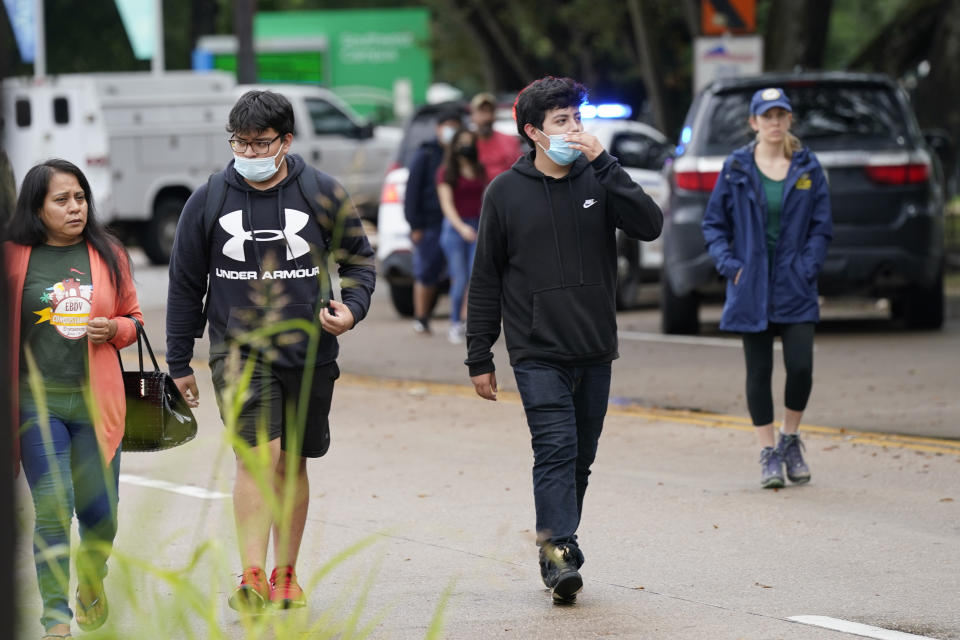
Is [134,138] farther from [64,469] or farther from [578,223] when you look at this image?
[64,469]

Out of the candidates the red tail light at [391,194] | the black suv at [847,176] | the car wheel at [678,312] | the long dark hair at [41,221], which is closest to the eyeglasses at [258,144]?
the long dark hair at [41,221]

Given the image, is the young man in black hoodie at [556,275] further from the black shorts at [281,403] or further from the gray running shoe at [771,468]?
the gray running shoe at [771,468]

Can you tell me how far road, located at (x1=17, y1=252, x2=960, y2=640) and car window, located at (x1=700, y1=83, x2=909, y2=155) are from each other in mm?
2239

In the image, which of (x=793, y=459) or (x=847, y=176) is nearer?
(x=793, y=459)

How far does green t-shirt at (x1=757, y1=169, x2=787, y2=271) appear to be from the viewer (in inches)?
298

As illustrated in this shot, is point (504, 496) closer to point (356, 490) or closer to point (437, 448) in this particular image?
point (356, 490)

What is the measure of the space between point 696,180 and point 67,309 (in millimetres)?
7618

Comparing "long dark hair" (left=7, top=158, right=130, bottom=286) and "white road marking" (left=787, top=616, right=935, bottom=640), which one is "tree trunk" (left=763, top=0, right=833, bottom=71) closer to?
"white road marking" (left=787, top=616, right=935, bottom=640)

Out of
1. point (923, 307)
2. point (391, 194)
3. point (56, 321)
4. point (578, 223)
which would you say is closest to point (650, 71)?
point (391, 194)

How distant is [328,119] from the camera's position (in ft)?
83.7

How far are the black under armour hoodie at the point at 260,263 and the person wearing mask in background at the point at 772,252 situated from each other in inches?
101

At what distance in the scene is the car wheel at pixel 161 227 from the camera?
23297 mm

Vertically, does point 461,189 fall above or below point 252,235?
below

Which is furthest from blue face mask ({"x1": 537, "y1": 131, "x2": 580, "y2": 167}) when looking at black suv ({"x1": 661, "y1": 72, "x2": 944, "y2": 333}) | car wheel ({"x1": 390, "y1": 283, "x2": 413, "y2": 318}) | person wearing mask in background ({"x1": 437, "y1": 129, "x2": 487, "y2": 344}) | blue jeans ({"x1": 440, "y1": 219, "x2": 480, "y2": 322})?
car wheel ({"x1": 390, "y1": 283, "x2": 413, "y2": 318})
